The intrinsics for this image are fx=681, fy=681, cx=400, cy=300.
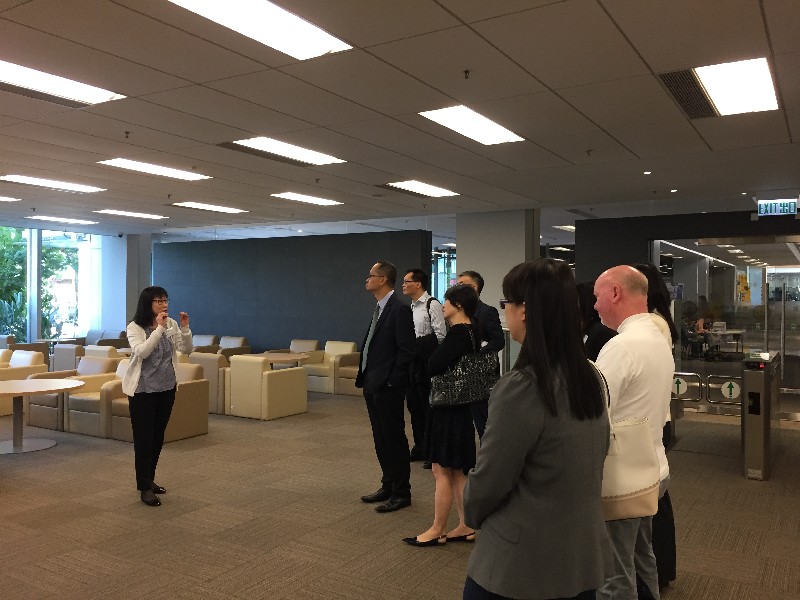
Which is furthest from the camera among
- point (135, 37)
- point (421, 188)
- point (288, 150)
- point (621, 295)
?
point (421, 188)

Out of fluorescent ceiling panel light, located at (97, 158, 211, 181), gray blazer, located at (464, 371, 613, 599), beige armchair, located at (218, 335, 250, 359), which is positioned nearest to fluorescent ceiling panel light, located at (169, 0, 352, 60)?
gray blazer, located at (464, 371, 613, 599)

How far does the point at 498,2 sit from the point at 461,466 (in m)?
2.55

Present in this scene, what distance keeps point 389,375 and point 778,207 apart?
7.28 metres

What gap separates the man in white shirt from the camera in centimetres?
504

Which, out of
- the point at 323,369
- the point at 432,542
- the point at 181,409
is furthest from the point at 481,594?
the point at 323,369

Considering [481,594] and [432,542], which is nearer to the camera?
[481,594]

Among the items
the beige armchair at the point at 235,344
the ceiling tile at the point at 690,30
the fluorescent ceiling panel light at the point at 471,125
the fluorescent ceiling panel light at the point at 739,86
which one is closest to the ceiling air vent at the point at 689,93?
the fluorescent ceiling panel light at the point at 739,86

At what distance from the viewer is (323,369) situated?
11.8 m

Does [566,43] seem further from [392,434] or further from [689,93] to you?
[392,434]

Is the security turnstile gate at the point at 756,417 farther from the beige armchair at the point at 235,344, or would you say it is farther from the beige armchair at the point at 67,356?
the beige armchair at the point at 67,356

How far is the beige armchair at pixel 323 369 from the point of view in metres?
11.7

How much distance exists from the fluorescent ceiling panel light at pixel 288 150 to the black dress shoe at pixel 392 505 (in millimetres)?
3519

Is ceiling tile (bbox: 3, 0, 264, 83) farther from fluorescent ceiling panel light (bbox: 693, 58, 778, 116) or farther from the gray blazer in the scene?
the gray blazer

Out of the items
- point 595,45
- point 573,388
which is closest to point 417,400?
point 595,45
